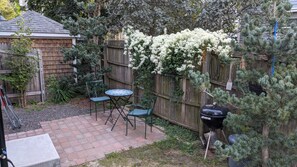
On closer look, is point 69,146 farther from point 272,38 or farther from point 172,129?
point 272,38

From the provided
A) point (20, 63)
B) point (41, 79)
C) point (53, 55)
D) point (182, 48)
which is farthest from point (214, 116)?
point (53, 55)

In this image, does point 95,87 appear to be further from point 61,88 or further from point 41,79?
point 41,79

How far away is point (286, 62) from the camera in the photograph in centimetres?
226

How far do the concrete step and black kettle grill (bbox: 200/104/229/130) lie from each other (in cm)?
211

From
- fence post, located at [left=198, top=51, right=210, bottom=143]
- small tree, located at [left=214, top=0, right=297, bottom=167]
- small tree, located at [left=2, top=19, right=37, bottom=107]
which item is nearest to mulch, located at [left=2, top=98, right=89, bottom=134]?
small tree, located at [left=2, top=19, right=37, bottom=107]

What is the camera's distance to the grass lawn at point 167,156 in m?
3.23

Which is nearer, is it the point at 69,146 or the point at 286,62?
the point at 286,62

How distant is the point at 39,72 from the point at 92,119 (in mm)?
2507

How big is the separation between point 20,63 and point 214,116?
4.94 metres

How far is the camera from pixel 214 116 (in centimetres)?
326

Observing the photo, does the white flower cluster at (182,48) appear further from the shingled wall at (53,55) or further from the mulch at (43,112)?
the shingled wall at (53,55)

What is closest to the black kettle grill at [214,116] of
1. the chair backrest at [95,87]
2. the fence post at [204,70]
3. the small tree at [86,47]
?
the fence post at [204,70]

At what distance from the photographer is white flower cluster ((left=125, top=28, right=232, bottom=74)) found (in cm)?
355

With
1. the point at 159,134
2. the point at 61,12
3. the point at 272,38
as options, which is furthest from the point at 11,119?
the point at 61,12
